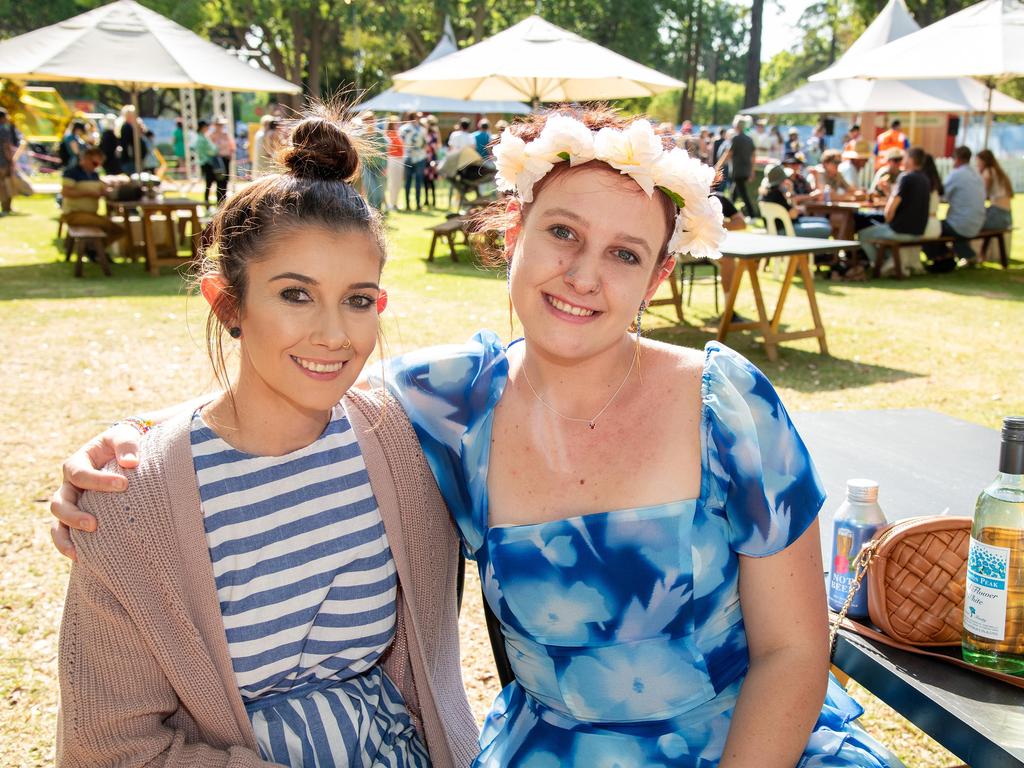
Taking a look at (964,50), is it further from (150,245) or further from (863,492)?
(863,492)

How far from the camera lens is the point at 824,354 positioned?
7.88 m

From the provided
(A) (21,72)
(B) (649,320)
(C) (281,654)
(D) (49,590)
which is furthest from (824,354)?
(A) (21,72)

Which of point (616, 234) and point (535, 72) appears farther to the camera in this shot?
point (535, 72)

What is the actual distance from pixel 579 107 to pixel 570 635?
1.14m

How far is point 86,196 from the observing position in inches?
493

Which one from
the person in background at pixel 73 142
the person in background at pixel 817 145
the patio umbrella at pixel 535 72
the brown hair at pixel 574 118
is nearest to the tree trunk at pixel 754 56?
the person in background at pixel 817 145

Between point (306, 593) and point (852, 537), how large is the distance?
1.14 m

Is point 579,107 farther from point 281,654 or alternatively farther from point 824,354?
point 824,354

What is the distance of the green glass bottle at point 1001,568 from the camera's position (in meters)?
1.55

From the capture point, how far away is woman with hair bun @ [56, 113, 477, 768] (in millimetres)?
1648

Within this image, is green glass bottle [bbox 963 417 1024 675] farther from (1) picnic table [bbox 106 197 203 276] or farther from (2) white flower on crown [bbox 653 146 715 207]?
(1) picnic table [bbox 106 197 203 276]

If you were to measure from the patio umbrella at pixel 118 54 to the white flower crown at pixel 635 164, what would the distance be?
33.1ft

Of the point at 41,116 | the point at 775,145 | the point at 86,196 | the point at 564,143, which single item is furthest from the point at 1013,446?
the point at 41,116

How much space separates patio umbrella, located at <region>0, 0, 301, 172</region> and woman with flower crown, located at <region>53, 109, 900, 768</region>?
1026cm
